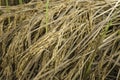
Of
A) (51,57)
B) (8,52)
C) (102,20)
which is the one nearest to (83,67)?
(51,57)

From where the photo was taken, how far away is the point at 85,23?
1347mm

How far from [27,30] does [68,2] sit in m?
0.27

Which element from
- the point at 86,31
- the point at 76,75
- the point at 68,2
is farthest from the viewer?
the point at 68,2

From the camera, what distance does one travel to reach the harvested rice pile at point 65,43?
48.9 inches

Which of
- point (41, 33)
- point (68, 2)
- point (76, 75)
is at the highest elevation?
point (68, 2)

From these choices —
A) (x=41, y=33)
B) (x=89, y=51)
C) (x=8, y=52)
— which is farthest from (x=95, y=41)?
(x=8, y=52)

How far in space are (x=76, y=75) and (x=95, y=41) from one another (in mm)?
175

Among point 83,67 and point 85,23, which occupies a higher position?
point 85,23

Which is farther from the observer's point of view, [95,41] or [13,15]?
[13,15]

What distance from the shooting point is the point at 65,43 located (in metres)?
1.29

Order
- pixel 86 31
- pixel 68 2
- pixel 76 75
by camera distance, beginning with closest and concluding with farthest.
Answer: pixel 76 75 < pixel 86 31 < pixel 68 2

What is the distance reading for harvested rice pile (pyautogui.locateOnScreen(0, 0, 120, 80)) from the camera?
48.9 inches

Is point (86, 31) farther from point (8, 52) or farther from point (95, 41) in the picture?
point (8, 52)

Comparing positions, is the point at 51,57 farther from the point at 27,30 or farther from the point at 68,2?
the point at 68,2
